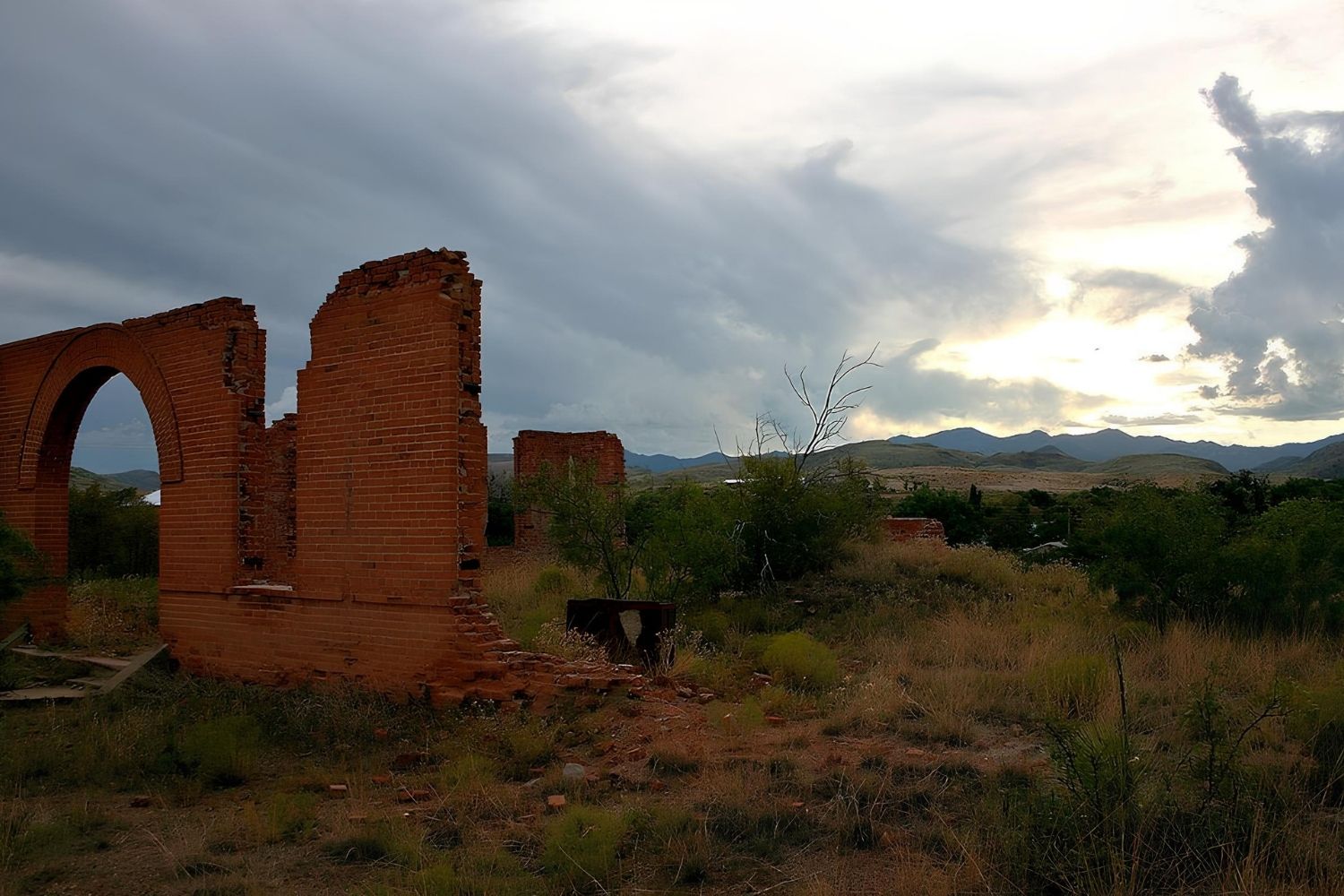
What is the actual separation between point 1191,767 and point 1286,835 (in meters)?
0.88

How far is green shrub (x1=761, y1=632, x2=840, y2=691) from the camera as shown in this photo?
9297 mm

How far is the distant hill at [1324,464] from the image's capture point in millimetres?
82250

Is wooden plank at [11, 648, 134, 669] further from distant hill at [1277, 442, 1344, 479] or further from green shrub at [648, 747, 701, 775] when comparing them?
distant hill at [1277, 442, 1344, 479]

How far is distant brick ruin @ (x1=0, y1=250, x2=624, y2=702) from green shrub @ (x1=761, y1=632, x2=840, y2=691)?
2.25 meters

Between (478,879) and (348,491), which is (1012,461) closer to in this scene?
(348,491)

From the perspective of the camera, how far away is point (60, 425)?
41.7 feet

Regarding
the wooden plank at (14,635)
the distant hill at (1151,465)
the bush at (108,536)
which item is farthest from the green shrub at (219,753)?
the distant hill at (1151,465)

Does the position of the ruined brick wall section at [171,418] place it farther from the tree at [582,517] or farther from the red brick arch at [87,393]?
the tree at [582,517]

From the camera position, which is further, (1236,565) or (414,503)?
(1236,565)

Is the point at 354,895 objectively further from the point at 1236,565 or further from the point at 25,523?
the point at 25,523

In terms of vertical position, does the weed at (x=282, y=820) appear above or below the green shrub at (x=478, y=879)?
below

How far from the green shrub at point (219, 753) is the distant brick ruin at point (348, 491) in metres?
1.39

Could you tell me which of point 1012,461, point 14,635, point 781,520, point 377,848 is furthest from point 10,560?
point 1012,461

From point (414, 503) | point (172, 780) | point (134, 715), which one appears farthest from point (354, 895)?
point (134, 715)
